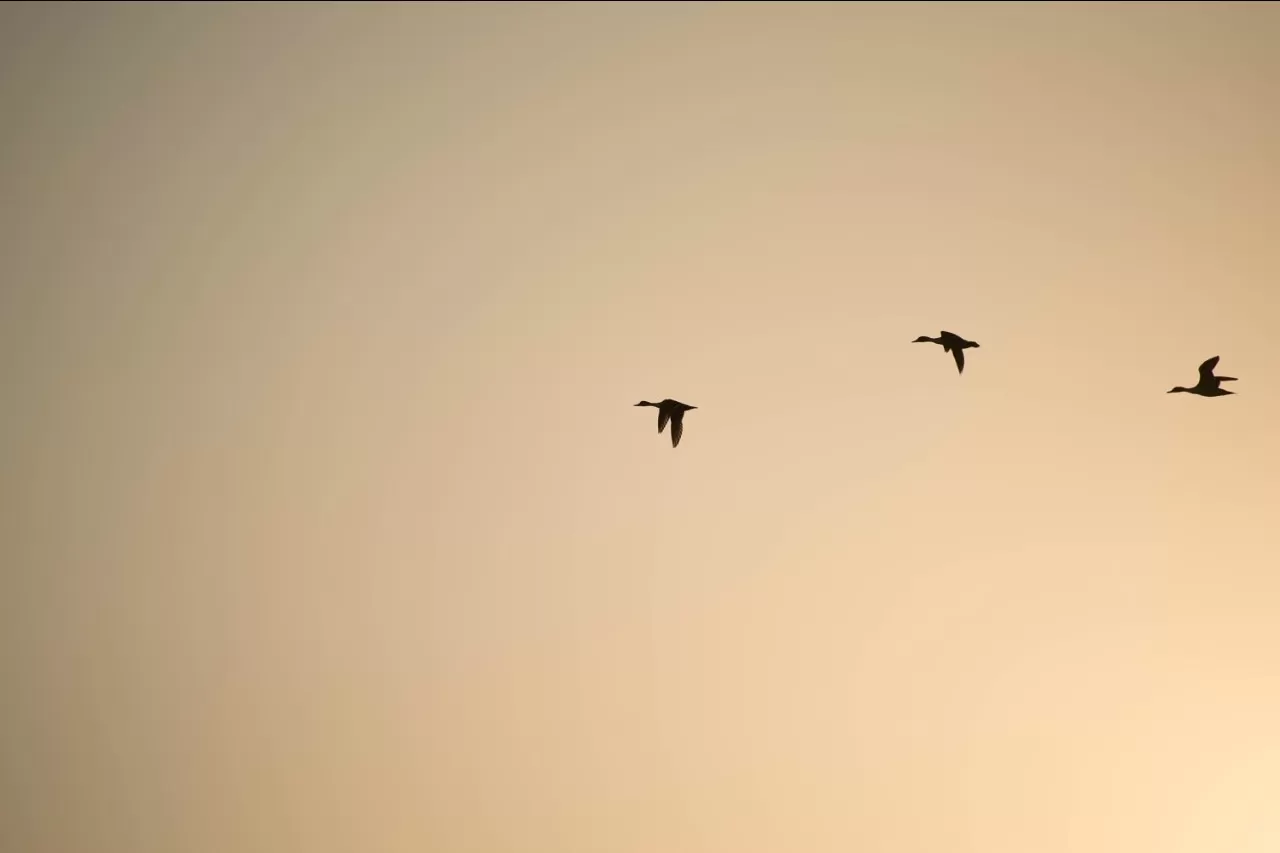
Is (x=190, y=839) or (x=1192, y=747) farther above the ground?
(x=1192, y=747)

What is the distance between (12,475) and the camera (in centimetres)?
1134

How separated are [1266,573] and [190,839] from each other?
9850 millimetres

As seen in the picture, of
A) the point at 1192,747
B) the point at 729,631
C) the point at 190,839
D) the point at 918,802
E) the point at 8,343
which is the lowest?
the point at 190,839

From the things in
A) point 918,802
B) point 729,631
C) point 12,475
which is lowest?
point 918,802

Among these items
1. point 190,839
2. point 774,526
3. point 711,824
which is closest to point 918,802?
point 711,824

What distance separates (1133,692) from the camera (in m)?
11.1

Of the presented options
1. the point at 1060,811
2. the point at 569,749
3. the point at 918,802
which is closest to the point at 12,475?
the point at 569,749

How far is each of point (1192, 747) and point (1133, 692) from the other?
656 millimetres

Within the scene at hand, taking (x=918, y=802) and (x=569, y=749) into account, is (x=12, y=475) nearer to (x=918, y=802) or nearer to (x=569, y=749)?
(x=569, y=749)

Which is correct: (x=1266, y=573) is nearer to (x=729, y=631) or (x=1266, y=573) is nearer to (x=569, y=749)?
(x=729, y=631)

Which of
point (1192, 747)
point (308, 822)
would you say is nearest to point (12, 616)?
point (308, 822)

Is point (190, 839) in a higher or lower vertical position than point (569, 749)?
lower

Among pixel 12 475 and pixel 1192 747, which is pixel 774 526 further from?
pixel 12 475

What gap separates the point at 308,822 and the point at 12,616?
3.23m
